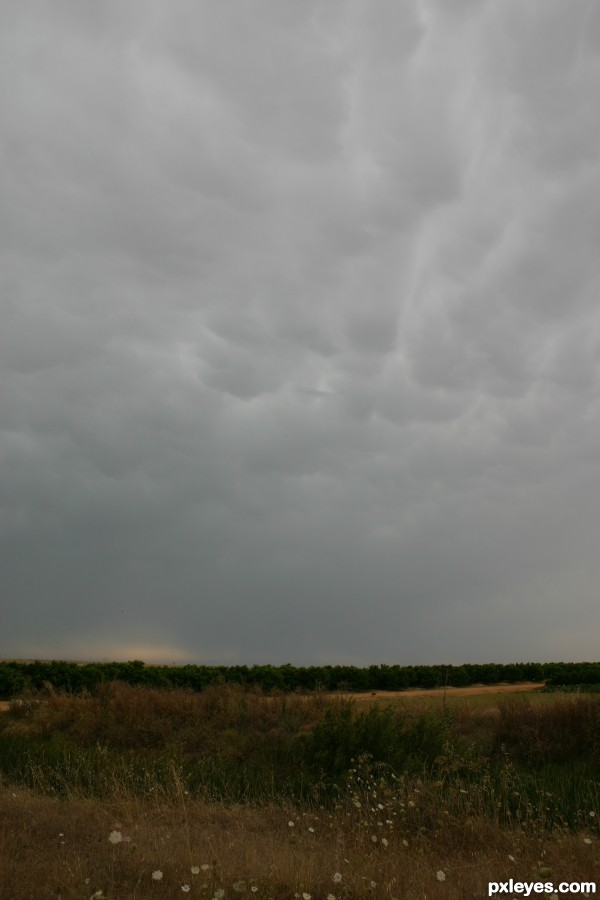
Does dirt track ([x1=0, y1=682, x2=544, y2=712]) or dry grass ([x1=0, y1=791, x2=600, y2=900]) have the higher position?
dirt track ([x1=0, y1=682, x2=544, y2=712])

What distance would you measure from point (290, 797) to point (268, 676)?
865 inches

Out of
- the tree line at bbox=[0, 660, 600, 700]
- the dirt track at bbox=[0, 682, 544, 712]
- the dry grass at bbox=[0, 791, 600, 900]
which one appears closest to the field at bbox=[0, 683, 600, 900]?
the dry grass at bbox=[0, 791, 600, 900]

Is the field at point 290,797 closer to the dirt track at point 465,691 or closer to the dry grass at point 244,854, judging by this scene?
the dry grass at point 244,854

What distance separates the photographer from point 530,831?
8.87 metres

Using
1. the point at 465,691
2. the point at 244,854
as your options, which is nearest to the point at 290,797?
the point at 244,854

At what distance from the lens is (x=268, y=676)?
1313 inches

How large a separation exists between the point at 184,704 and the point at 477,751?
8584 millimetres

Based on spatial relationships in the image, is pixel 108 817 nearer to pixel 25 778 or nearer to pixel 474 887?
pixel 474 887

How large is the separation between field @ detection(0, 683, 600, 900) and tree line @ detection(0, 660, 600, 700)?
15.9ft

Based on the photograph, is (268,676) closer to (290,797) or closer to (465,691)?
(465,691)

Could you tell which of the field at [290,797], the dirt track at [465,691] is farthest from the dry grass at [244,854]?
the dirt track at [465,691]

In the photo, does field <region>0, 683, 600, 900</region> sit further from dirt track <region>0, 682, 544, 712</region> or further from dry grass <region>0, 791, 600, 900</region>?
dirt track <region>0, 682, 544, 712</region>

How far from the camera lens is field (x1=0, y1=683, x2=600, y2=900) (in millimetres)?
6555

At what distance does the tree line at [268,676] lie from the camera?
95.7 ft
